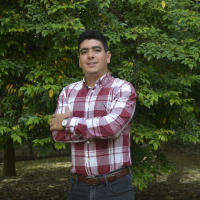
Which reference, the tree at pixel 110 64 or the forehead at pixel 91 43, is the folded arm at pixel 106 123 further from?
the tree at pixel 110 64

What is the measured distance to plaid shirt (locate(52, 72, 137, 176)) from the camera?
2031mm

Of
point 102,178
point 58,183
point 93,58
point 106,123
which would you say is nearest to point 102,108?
point 106,123

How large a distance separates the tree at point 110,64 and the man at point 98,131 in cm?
114

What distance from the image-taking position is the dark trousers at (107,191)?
6.70ft

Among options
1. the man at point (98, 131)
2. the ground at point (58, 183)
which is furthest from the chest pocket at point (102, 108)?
the ground at point (58, 183)

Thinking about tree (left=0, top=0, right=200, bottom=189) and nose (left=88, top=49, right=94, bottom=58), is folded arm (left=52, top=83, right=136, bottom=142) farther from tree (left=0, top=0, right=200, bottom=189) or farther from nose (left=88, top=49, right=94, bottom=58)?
tree (left=0, top=0, right=200, bottom=189)

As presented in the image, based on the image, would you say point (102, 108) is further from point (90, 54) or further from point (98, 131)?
point (90, 54)

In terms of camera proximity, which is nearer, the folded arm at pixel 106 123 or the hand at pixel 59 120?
the folded arm at pixel 106 123

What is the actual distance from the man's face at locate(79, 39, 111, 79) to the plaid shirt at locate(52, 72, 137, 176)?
0.29 ft

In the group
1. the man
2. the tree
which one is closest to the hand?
the man

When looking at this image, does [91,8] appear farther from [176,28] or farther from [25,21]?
[176,28]

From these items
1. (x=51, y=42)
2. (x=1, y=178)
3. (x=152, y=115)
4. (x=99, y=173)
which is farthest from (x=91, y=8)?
(x=1, y=178)

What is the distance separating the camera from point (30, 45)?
439cm

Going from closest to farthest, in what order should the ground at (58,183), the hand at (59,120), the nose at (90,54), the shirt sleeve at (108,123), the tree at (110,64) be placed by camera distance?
the shirt sleeve at (108,123)
the hand at (59,120)
the nose at (90,54)
the tree at (110,64)
the ground at (58,183)
